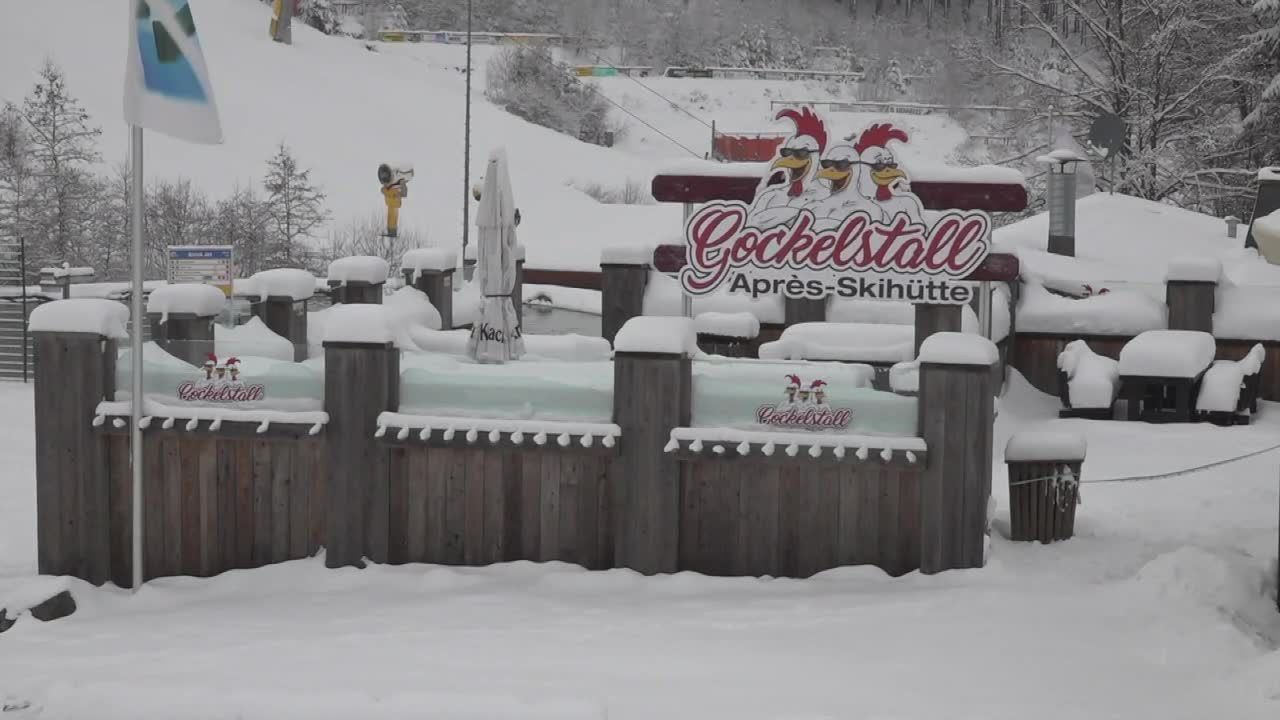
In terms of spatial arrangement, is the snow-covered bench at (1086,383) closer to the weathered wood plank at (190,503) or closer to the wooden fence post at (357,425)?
the wooden fence post at (357,425)

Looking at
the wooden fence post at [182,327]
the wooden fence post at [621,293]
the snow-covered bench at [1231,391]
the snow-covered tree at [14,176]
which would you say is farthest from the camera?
the snow-covered tree at [14,176]

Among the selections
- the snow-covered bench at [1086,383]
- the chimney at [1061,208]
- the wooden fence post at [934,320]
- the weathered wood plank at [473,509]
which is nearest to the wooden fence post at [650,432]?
the weathered wood plank at [473,509]

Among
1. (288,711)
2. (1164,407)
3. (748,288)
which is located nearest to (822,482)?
(748,288)

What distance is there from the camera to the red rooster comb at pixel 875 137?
10.8m

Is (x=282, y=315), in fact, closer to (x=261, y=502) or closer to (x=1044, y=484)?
(x=261, y=502)

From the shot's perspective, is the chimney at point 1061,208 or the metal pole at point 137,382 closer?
the metal pole at point 137,382

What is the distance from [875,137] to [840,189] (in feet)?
A: 1.64

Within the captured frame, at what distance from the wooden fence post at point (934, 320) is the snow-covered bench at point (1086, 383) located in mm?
3439

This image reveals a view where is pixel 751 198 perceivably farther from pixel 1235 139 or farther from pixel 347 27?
pixel 347 27

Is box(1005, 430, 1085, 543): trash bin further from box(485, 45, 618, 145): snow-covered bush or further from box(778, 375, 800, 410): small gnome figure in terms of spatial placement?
box(485, 45, 618, 145): snow-covered bush

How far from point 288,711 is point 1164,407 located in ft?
39.4

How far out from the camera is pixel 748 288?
36.3ft

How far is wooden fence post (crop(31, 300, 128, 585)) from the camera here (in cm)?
1017

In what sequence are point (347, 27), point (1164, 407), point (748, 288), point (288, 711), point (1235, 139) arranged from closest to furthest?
point (288, 711), point (748, 288), point (1164, 407), point (1235, 139), point (347, 27)
